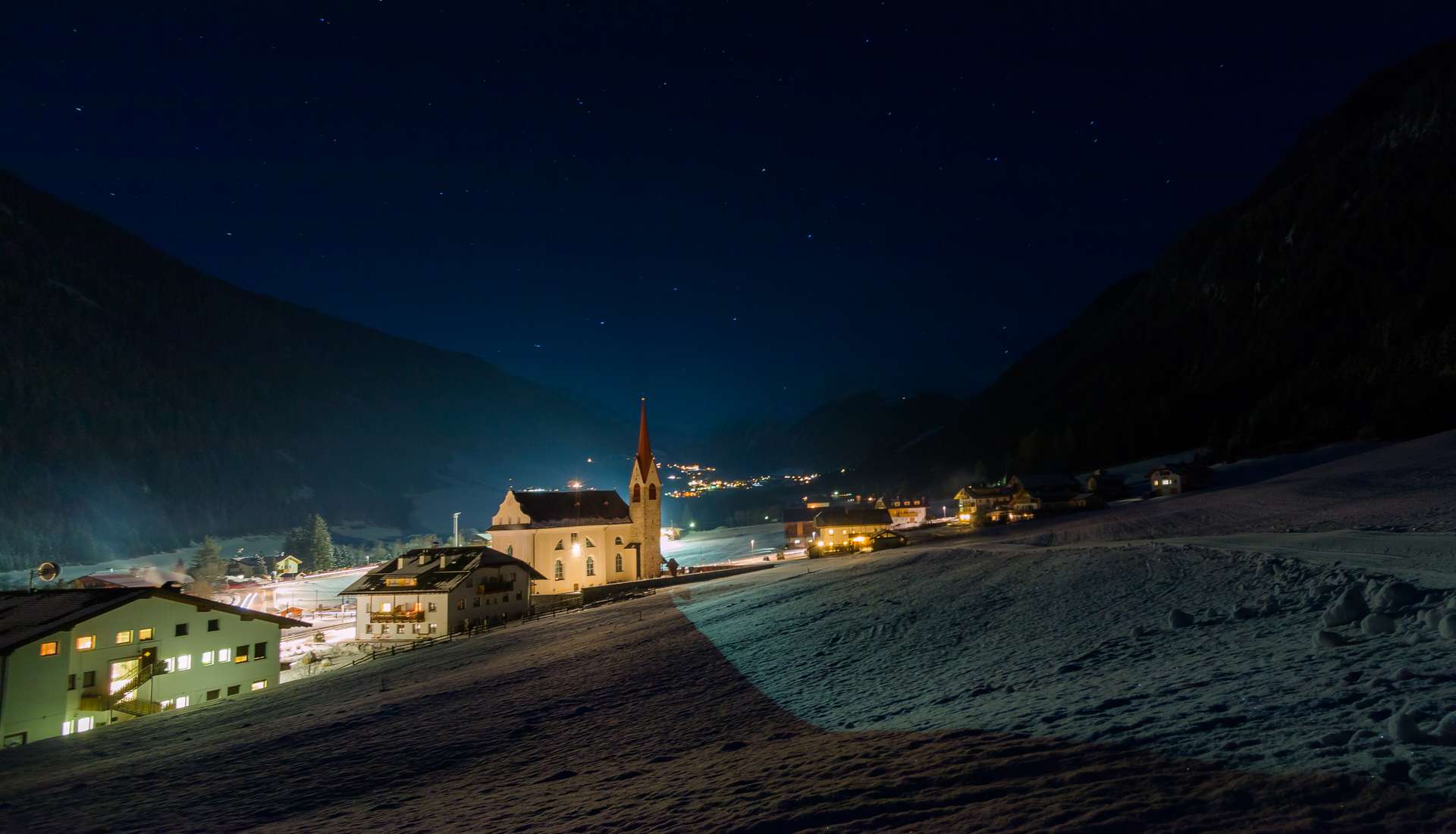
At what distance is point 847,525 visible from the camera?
233 ft

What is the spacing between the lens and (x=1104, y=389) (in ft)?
502

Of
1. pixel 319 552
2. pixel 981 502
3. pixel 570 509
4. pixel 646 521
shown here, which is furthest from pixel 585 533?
pixel 319 552

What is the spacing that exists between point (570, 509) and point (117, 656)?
134 ft

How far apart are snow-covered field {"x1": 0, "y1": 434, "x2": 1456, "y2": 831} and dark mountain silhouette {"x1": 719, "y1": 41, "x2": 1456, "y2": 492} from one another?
6032cm

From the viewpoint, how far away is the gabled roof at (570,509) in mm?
70812

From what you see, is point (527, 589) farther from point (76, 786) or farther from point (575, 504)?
point (76, 786)

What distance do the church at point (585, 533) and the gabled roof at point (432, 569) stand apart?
42.1 feet

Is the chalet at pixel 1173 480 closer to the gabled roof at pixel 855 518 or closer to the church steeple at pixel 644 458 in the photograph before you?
the gabled roof at pixel 855 518

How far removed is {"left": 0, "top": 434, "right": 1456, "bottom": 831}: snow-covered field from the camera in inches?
305

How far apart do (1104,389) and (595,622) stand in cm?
14464

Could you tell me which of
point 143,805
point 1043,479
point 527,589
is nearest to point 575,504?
point 527,589

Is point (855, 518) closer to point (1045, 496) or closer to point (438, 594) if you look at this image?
point (1045, 496)

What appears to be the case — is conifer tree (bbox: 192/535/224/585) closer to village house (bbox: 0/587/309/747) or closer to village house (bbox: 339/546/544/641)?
village house (bbox: 339/546/544/641)

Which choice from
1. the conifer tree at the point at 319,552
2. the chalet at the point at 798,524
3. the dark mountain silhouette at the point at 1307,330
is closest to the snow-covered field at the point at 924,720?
the dark mountain silhouette at the point at 1307,330
